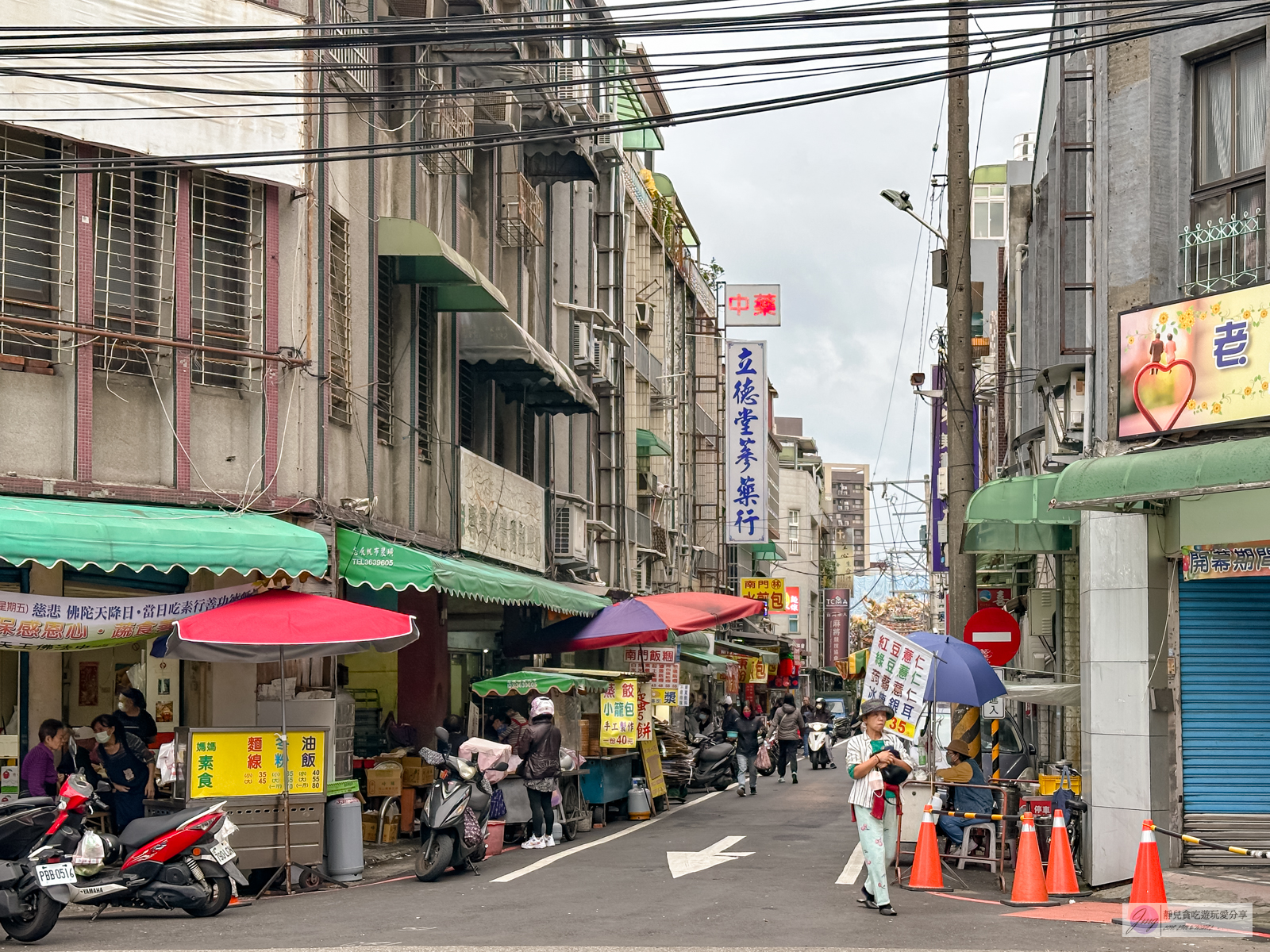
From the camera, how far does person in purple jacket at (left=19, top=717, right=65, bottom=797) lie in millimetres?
13984

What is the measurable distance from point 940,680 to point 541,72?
547 inches

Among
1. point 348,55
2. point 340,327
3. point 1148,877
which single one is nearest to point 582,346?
point 348,55

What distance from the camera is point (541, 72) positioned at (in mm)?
25984

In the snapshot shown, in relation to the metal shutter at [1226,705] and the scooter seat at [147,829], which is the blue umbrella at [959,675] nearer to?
the metal shutter at [1226,705]

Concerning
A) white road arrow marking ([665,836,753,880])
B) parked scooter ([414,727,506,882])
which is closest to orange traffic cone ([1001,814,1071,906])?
white road arrow marking ([665,836,753,880])

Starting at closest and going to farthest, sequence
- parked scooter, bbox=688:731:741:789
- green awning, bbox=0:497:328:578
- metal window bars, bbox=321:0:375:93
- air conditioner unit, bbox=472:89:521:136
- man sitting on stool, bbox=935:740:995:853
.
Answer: green awning, bbox=0:497:328:578
man sitting on stool, bbox=935:740:995:853
metal window bars, bbox=321:0:375:93
air conditioner unit, bbox=472:89:521:136
parked scooter, bbox=688:731:741:789

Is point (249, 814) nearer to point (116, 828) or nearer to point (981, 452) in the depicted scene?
point (116, 828)

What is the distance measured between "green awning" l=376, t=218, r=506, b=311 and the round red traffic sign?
8.34 metres

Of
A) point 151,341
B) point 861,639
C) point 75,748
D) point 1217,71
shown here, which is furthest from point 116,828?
point 861,639

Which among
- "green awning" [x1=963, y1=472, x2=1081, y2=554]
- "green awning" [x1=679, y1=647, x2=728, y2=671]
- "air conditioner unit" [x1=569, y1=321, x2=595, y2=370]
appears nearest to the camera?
"green awning" [x1=963, y1=472, x2=1081, y2=554]

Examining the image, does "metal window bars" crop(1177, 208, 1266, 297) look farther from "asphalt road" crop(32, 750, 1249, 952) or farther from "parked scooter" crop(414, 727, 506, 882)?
"parked scooter" crop(414, 727, 506, 882)

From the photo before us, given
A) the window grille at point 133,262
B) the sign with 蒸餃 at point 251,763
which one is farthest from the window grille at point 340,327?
the sign with 蒸餃 at point 251,763

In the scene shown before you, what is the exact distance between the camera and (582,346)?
3388cm

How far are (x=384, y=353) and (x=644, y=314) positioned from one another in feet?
82.4
